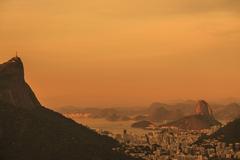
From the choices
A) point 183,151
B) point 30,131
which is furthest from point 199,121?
point 30,131

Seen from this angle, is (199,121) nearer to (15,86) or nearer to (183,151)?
(183,151)

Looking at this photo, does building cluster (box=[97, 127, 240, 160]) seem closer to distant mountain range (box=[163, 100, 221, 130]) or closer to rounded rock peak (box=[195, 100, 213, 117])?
distant mountain range (box=[163, 100, 221, 130])

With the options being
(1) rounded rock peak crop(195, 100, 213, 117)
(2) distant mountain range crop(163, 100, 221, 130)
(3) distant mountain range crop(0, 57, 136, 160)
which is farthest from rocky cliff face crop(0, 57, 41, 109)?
(1) rounded rock peak crop(195, 100, 213, 117)

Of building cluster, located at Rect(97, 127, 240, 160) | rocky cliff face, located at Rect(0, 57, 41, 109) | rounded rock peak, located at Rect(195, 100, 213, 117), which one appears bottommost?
building cluster, located at Rect(97, 127, 240, 160)

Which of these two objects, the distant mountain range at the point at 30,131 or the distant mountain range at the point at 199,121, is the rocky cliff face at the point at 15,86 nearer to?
the distant mountain range at the point at 30,131

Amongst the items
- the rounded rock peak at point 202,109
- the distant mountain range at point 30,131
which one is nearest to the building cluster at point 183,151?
the distant mountain range at point 30,131

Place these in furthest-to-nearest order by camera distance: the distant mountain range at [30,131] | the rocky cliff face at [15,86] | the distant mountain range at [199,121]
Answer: the distant mountain range at [199,121], the rocky cliff face at [15,86], the distant mountain range at [30,131]

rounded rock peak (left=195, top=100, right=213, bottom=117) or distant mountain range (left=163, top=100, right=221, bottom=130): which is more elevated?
rounded rock peak (left=195, top=100, right=213, bottom=117)
